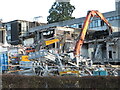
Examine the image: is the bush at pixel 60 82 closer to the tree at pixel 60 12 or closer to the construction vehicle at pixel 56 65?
the construction vehicle at pixel 56 65

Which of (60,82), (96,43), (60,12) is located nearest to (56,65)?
(60,82)

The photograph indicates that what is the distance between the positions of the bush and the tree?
59883 millimetres

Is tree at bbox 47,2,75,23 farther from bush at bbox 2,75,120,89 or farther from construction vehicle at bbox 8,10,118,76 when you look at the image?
bush at bbox 2,75,120,89

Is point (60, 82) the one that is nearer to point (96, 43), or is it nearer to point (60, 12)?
point (96, 43)

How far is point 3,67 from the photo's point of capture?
25.6 metres

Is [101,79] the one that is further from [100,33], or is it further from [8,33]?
[8,33]

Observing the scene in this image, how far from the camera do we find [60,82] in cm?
1265

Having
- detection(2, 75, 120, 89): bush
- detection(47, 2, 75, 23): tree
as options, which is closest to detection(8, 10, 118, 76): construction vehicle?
detection(2, 75, 120, 89): bush

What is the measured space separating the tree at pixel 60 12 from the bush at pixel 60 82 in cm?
5988

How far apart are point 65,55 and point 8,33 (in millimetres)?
42909

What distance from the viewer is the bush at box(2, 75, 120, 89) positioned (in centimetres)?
1206

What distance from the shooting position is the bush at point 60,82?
39.6ft

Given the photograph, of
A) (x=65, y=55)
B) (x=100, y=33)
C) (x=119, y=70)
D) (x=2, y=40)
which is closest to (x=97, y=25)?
(x=100, y=33)

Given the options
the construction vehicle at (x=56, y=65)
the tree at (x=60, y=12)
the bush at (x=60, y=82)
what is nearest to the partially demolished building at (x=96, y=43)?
the construction vehicle at (x=56, y=65)
